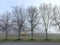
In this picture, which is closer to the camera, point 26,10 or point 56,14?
point 56,14

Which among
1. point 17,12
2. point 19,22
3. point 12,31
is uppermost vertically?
point 17,12

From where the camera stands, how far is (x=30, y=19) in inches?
1905

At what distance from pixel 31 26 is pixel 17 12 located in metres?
7.23

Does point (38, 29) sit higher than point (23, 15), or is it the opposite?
point (23, 15)

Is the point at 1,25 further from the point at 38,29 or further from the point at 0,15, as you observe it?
the point at 38,29

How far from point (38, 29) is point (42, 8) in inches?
305

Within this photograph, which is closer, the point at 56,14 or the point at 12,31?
the point at 56,14

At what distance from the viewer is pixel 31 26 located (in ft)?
158

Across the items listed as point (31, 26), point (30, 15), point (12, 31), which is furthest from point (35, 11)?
point (12, 31)

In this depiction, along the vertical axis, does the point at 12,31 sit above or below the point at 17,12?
below

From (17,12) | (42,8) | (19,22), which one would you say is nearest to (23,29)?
(19,22)

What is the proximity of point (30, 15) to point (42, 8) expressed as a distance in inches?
198

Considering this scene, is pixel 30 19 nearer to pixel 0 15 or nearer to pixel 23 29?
pixel 23 29

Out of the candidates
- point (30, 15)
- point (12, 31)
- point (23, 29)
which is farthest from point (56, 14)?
point (12, 31)
